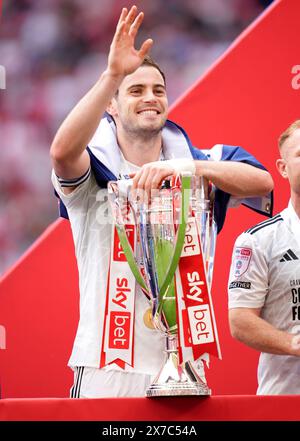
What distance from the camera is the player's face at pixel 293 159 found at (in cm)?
208

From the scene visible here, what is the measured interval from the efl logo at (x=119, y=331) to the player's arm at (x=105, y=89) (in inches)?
14.4

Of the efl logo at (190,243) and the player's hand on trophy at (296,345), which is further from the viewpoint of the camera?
the player's hand on trophy at (296,345)

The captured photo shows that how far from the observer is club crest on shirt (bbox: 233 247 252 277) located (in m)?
1.98

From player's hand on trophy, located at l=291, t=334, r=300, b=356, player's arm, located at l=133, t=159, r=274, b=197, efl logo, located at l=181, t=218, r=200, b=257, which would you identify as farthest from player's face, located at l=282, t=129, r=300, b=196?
efl logo, located at l=181, t=218, r=200, b=257

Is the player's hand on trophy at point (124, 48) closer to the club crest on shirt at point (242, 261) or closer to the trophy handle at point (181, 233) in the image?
the trophy handle at point (181, 233)

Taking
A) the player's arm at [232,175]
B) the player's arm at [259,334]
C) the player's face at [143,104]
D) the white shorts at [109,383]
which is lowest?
the white shorts at [109,383]

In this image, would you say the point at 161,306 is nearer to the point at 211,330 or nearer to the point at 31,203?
the point at 211,330

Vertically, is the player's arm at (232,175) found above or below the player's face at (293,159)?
below

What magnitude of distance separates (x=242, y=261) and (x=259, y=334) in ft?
0.59

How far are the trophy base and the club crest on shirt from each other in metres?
0.41

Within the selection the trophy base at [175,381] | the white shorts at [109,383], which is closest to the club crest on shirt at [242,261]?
the white shorts at [109,383]

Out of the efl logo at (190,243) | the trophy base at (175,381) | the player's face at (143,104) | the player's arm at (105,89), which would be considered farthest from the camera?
the player's face at (143,104)

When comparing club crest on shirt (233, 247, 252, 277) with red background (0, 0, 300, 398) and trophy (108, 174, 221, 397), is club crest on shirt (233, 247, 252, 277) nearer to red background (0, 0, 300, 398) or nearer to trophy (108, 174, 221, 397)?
trophy (108, 174, 221, 397)

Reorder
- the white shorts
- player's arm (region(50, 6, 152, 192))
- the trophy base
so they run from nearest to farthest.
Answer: the trophy base
player's arm (region(50, 6, 152, 192))
the white shorts
